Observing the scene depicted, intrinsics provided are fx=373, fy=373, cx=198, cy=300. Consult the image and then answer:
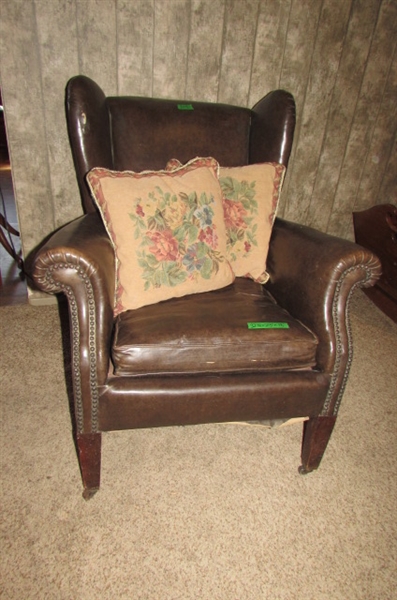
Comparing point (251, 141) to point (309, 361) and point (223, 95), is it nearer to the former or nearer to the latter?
point (223, 95)

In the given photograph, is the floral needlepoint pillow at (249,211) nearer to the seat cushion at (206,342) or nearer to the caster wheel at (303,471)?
the seat cushion at (206,342)

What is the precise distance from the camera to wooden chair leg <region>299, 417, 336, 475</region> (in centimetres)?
110

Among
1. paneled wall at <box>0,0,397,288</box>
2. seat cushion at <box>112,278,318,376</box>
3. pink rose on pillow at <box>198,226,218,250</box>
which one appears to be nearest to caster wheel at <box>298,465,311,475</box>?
seat cushion at <box>112,278,318,376</box>

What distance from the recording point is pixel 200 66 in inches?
66.4

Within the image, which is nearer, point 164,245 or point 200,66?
point 164,245

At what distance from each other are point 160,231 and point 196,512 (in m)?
0.81

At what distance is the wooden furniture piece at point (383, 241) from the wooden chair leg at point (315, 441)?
3.86ft

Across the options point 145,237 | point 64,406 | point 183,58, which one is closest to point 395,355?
point 145,237

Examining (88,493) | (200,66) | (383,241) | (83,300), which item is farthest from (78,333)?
(383,241)

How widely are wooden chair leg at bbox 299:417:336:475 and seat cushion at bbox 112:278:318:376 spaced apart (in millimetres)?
186

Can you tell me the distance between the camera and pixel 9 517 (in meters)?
1.00

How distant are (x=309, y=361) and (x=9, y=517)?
3.01ft

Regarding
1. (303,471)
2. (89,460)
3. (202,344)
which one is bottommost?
(303,471)

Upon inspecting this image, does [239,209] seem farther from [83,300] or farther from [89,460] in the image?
[89,460]
